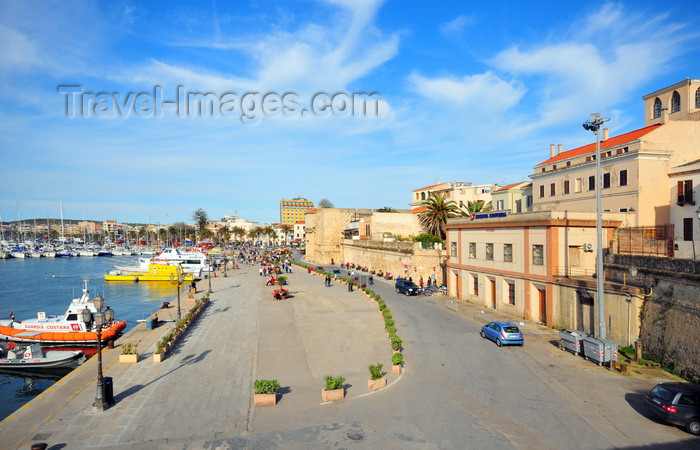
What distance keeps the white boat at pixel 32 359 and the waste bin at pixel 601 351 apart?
97.1ft

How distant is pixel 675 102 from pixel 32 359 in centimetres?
5375

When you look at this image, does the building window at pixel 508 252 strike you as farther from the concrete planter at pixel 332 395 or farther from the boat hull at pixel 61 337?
the boat hull at pixel 61 337

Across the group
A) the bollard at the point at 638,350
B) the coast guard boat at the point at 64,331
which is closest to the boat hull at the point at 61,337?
the coast guard boat at the point at 64,331

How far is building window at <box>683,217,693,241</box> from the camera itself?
29.1 meters

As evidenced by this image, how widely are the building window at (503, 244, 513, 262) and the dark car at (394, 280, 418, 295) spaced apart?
1136 centimetres

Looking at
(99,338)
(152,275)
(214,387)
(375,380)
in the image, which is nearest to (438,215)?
(375,380)

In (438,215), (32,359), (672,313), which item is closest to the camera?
(672,313)

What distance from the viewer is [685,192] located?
29.8 metres

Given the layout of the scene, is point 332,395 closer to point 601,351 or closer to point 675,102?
point 601,351

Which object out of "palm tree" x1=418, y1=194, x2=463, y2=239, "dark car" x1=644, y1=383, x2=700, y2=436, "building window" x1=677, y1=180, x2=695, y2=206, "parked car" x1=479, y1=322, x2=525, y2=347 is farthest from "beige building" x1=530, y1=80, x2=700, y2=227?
"dark car" x1=644, y1=383, x2=700, y2=436

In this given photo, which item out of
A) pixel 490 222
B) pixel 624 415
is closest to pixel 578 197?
pixel 490 222

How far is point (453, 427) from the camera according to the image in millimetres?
12531

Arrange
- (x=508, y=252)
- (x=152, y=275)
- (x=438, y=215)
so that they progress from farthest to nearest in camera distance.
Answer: (x=152, y=275)
(x=438, y=215)
(x=508, y=252)

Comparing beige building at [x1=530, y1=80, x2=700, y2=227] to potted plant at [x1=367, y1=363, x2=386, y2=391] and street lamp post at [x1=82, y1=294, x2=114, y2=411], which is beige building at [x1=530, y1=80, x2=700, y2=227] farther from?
street lamp post at [x1=82, y1=294, x2=114, y2=411]
